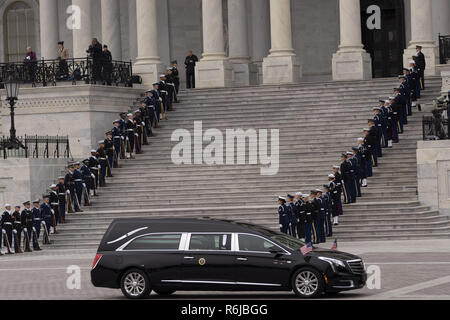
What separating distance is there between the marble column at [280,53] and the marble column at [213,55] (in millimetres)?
1734

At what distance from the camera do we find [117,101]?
44031 millimetres

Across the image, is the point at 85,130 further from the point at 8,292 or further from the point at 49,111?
the point at 8,292

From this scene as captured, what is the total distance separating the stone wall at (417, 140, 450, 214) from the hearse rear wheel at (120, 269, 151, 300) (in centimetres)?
1480

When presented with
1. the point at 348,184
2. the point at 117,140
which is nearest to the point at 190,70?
the point at 117,140

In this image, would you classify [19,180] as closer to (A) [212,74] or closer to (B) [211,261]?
(A) [212,74]

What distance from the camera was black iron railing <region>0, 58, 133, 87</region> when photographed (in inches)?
1734

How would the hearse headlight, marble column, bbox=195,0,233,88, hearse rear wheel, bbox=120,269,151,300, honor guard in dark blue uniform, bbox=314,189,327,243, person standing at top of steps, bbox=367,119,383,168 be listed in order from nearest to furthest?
the hearse headlight < hearse rear wheel, bbox=120,269,151,300 < honor guard in dark blue uniform, bbox=314,189,327,243 < person standing at top of steps, bbox=367,119,383,168 < marble column, bbox=195,0,233,88

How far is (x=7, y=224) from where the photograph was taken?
116ft

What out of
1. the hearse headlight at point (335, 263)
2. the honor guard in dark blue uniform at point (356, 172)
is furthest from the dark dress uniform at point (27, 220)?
the hearse headlight at point (335, 263)

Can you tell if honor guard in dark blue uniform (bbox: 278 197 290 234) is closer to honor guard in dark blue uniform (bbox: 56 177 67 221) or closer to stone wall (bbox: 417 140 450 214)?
stone wall (bbox: 417 140 450 214)

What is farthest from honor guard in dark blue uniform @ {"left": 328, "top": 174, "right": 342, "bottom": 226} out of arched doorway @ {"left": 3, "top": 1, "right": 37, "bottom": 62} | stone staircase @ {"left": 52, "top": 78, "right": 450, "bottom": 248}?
arched doorway @ {"left": 3, "top": 1, "right": 37, "bottom": 62}

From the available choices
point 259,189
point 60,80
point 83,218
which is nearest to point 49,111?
point 60,80

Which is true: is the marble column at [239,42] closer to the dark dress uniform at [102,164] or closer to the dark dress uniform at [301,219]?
the dark dress uniform at [102,164]

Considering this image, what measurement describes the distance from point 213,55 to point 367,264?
22074 millimetres
